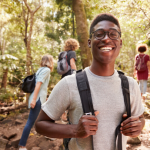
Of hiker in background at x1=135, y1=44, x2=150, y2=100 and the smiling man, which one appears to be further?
hiker in background at x1=135, y1=44, x2=150, y2=100

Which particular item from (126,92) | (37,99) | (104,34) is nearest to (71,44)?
(37,99)

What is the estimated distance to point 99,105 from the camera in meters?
1.22

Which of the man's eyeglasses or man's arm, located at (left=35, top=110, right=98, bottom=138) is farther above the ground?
the man's eyeglasses

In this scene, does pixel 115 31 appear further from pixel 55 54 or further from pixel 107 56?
pixel 55 54

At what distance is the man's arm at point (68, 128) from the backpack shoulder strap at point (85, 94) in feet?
0.28

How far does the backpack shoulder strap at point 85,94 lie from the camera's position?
1173mm

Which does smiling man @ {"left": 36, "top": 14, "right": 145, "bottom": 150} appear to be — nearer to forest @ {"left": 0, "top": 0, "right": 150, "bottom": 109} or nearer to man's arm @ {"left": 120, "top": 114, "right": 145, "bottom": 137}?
man's arm @ {"left": 120, "top": 114, "right": 145, "bottom": 137}

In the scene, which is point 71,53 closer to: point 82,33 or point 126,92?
point 82,33

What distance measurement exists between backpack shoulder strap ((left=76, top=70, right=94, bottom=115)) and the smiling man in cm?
4

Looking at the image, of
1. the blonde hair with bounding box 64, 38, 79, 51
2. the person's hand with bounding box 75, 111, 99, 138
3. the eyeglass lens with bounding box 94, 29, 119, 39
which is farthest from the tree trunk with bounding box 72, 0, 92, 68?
the person's hand with bounding box 75, 111, 99, 138

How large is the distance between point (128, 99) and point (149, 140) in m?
3.21

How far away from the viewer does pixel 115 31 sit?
4.49 ft

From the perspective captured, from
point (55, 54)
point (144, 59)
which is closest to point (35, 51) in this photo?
point (55, 54)

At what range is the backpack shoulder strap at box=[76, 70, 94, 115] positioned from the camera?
1173 mm
